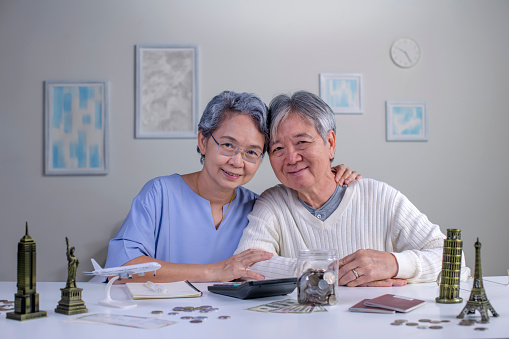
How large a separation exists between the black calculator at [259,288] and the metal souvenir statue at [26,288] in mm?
473

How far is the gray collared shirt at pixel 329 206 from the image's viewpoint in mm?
2104

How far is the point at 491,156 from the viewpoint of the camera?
410 cm

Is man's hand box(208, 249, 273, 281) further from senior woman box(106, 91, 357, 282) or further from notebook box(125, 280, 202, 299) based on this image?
notebook box(125, 280, 202, 299)

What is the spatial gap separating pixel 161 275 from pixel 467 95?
3103mm

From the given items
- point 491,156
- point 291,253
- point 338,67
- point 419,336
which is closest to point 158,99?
point 338,67

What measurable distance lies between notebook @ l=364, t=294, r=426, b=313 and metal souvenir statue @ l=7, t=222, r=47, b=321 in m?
0.74

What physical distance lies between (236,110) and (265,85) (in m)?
1.87

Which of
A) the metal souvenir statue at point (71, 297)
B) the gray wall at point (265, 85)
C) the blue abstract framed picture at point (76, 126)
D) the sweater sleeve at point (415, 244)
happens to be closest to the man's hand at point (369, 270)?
the sweater sleeve at point (415, 244)

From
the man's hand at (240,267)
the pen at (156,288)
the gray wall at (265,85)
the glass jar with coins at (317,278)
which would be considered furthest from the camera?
the gray wall at (265,85)

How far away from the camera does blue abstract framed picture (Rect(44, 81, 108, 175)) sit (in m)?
3.87

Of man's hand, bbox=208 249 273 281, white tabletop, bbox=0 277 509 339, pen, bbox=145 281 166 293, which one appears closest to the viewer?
white tabletop, bbox=0 277 509 339

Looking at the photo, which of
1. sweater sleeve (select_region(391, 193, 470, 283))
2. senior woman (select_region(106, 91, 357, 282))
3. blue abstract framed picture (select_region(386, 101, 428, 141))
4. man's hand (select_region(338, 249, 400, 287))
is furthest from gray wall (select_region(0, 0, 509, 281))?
man's hand (select_region(338, 249, 400, 287))

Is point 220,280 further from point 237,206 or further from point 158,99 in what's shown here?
point 158,99

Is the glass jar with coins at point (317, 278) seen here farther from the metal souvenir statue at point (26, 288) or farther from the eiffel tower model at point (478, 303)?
the metal souvenir statue at point (26, 288)
